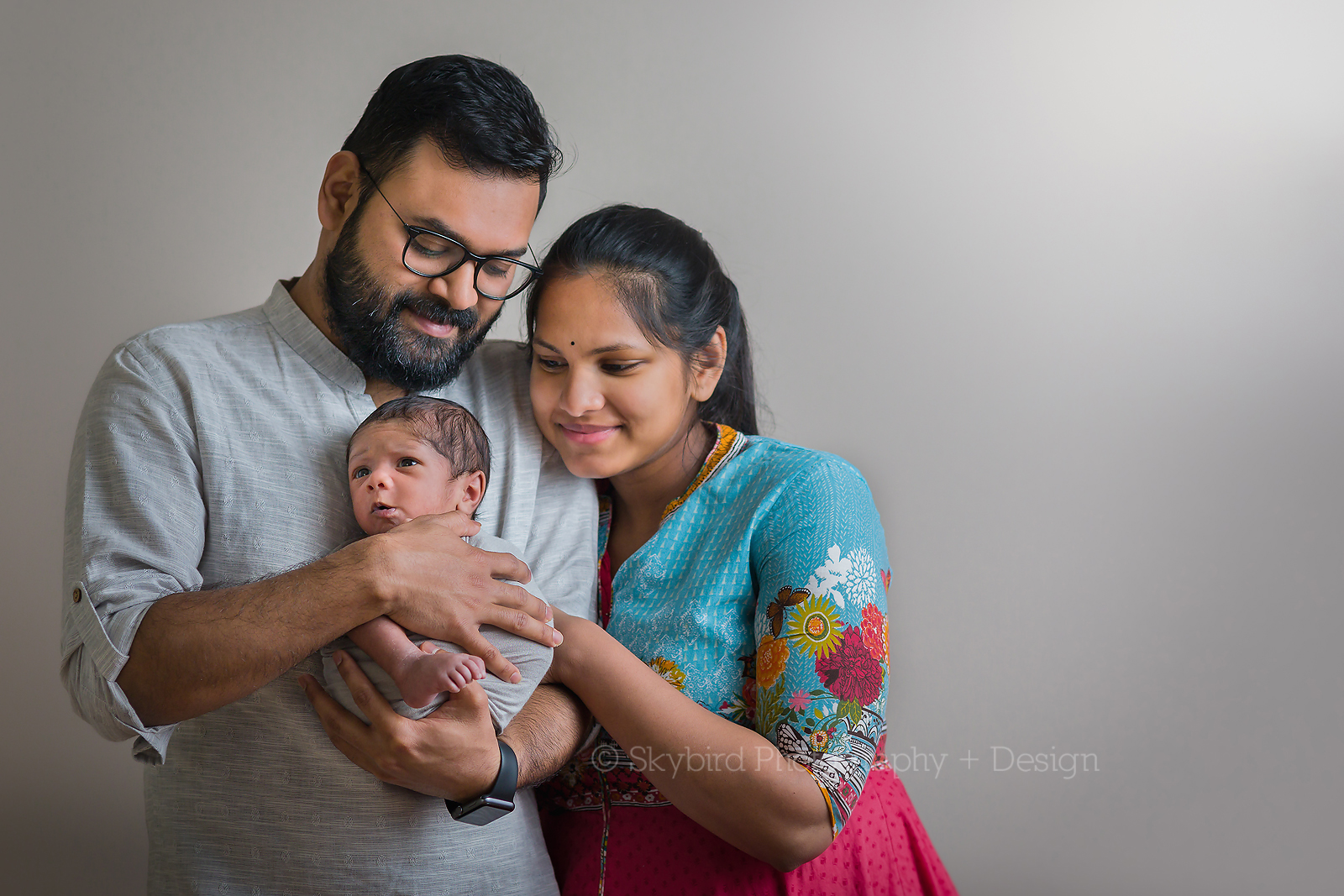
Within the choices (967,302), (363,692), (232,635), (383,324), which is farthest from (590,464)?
(967,302)

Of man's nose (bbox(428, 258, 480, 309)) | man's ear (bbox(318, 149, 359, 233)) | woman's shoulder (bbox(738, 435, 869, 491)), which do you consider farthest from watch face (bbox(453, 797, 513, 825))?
man's ear (bbox(318, 149, 359, 233))

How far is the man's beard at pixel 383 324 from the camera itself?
176cm

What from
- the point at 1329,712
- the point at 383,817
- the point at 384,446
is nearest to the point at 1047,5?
the point at 1329,712

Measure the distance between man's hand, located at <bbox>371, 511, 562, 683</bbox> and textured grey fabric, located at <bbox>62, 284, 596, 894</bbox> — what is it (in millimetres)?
230

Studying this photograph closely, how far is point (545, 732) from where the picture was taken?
1.65 m

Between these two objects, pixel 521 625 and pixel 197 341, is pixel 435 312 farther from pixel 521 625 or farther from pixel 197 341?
pixel 521 625

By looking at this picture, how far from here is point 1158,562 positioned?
280cm

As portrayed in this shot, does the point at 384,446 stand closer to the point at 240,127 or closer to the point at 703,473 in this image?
the point at 703,473

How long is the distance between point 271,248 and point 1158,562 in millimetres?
2749

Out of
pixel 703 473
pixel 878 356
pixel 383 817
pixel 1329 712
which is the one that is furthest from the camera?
pixel 878 356

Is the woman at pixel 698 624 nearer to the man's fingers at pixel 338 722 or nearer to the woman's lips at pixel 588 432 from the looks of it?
the woman's lips at pixel 588 432

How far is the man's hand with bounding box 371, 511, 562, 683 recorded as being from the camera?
150cm

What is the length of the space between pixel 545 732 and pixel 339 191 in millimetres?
1110

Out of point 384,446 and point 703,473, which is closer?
point 384,446
